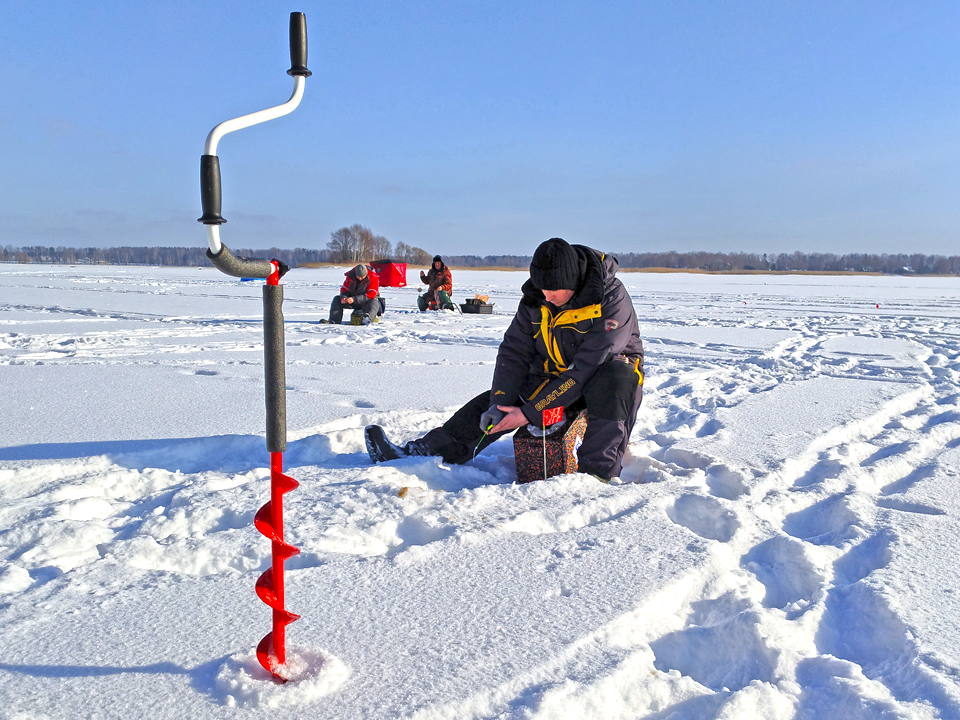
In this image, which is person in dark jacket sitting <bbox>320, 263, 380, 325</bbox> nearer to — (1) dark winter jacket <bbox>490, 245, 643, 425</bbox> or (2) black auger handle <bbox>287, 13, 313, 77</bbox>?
(1) dark winter jacket <bbox>490, 245, 643, 425</bbox>

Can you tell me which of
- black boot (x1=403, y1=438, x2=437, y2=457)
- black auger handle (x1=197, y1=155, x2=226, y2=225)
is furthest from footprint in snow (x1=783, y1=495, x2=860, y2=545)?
black auger handle (x1=197, y1=155, x2=226, y2=225)

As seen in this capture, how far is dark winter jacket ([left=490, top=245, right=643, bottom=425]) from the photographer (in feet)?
9.57

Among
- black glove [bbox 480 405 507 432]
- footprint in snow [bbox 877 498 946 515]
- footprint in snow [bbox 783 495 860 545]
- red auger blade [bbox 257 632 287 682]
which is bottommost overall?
footprint in snow [bbox 783 495 860 545]

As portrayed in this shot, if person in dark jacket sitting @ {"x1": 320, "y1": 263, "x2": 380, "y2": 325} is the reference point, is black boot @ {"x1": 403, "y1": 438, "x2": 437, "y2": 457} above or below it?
below

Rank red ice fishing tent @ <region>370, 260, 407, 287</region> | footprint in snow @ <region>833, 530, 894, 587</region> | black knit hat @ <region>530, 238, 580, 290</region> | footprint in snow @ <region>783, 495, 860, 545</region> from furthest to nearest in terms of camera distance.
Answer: red ice fishing tent @ <region>370, 260, 407, 287</region>, black knit hat @ <region>530, 238, 580, 290</region>, footprint in snow @ <region>783, 495, 860, 545</region>, footprint in snow @ <region>833, 530, 894, 587</region>

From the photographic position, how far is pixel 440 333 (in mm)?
9641

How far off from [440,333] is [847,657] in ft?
26.8

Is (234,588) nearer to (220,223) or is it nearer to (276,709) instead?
(276,709)

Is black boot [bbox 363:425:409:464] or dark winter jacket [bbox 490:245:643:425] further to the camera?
black boot [bbox 363:425:409:464]

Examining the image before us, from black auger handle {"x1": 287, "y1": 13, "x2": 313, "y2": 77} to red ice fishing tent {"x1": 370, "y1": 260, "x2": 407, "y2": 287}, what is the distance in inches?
784

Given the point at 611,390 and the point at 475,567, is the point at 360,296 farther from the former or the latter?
the point at 475,567

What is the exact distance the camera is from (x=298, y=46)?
4.73ft

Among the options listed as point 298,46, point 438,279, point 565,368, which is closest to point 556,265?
point 565,368

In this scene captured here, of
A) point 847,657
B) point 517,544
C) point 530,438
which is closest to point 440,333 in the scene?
point 530,438
